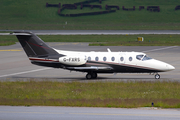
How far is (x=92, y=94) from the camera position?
2208 centimetres

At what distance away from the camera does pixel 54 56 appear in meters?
30.7

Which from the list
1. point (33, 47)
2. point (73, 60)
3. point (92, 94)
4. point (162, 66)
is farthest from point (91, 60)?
point (92, 94)

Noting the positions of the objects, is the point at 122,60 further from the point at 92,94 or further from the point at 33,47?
the point at 92,94

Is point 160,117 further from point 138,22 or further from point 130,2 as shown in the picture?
point 130,2

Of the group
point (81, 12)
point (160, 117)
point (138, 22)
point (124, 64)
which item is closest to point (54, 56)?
point (124, 64)

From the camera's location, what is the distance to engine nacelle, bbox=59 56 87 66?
3030cm

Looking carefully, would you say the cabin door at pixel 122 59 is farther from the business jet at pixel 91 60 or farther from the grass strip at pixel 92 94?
the grass strip at pixel 92 94

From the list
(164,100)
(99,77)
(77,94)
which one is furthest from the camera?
(99,77)

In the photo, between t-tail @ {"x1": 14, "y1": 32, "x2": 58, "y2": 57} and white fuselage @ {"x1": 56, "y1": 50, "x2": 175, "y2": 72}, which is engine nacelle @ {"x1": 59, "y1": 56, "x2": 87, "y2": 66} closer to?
white fuselage @ {"x1": 56, "y1": 50, "x2": 175, "y2": 72}

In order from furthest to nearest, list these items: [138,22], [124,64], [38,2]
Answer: [38,2] < [138,22] < [124,64]

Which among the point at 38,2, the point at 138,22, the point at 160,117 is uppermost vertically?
the point at 38,2

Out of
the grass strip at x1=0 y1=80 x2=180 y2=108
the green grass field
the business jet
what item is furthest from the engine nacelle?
the green grass field

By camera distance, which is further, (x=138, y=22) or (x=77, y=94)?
(x=138, y=22)

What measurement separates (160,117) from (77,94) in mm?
7487
